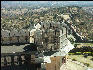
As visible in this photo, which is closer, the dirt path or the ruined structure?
the ruined structure

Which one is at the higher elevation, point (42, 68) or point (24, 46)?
point (24, 46)

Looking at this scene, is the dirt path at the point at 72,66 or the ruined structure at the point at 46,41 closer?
the ruined structure at the point at 46,41

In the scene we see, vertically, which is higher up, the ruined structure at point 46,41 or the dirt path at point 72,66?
the ruined structure at point 46,41

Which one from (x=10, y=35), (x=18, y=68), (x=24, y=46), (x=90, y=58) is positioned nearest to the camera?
(x=18, y=68)

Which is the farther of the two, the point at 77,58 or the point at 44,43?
the point at 77,58

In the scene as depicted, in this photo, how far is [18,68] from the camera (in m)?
41.2

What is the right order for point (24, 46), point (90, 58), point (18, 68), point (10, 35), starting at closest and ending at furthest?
1. point (18, 68)
2. point (24, 46)
3. point (10, 35)
4. point (90, 58)

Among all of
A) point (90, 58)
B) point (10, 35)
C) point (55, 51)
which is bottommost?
point (90, 58)

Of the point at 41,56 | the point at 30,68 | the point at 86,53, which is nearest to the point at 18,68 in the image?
the point at 30,68

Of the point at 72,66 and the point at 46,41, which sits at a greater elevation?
the point at 46,41

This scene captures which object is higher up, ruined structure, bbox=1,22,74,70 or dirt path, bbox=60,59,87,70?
ruined structure, bbox=1,22,74,70

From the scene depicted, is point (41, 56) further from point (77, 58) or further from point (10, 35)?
point (77, 58)

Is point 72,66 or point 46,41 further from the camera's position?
point 72,66

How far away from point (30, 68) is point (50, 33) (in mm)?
10084
